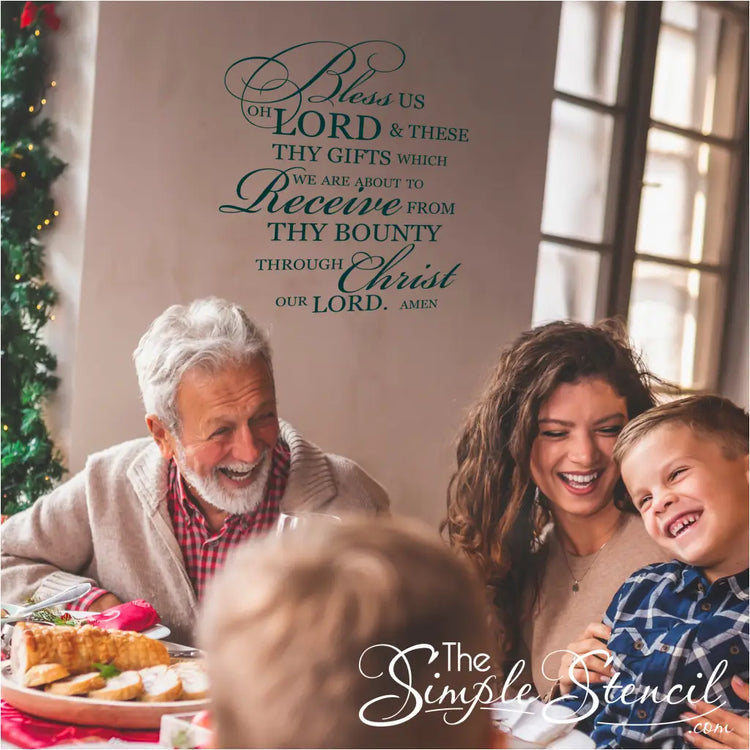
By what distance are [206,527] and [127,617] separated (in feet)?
0.72

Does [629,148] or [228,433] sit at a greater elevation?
[629,148]

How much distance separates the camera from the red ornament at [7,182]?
5.52ft

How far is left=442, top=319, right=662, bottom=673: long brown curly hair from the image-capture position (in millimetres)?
1553

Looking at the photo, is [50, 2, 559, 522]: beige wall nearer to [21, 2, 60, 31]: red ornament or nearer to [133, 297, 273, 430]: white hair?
[133, 297, 273, 430]: white hair

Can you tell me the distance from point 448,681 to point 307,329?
1051 millimetres

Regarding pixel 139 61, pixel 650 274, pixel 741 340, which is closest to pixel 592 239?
pixel 650 274

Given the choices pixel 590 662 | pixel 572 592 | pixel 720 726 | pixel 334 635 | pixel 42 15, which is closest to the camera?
pixel 334 635

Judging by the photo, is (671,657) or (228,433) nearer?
(671,657)

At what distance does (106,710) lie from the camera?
3.84 feet

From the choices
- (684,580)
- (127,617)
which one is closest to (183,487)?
(127,617)

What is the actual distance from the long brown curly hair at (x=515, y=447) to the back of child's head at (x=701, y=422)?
133 millimetres

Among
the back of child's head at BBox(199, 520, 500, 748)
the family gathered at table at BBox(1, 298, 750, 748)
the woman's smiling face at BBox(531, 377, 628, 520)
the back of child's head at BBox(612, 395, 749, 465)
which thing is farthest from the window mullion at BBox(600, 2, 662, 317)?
the back of child's head at BBox(199, 520, 500, 748)

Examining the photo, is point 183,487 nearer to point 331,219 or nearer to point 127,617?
point 127,617

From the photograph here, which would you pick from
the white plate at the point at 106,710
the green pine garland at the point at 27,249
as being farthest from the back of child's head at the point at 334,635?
the green pine garland at the point at 27,249
